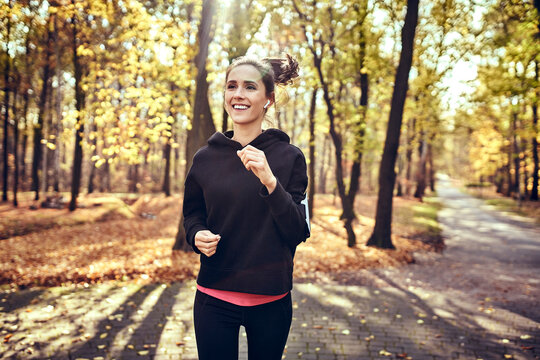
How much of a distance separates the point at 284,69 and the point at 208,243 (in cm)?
109

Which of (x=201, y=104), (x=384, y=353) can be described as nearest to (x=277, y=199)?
(x=384, y=353)

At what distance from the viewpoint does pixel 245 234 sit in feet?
6.58

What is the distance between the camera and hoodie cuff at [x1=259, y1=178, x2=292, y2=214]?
1793 millimetres

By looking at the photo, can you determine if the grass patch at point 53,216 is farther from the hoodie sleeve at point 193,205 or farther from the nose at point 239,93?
the nose at point 239,93

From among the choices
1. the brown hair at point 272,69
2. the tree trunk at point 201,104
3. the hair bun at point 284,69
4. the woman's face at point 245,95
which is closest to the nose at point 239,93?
the woman's face at point 245,95

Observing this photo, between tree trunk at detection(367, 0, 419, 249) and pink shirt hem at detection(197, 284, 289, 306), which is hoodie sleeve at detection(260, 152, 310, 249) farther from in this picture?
tree trunk at detection(367, 0, 419, 249)

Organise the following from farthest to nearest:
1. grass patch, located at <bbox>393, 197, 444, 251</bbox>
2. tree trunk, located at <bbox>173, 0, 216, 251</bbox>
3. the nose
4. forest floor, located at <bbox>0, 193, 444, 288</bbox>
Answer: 1. grass patch, located at <bbox>393, 197, 444, 251</bbox>
2. tree trunk, located at <bbox>173, 0, 216, 251</bbox>
3. forest floor, located at <bbox>0, 193, 444, 288</bbox>
4. the nose

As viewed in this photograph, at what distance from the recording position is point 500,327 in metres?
6.10

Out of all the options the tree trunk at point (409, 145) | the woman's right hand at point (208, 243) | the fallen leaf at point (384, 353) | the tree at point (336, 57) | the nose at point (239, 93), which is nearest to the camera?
the woman's right hand at point (208, 243)

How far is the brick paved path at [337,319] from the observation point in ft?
16.5

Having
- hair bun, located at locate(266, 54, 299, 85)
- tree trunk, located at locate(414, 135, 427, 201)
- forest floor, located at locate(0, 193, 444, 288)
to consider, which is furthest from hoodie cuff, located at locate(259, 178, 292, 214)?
tree trunk, located at locate(414, 135, 427, 201)

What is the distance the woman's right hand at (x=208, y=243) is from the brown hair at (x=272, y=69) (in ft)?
2.80

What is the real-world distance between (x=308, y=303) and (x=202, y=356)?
5318mm

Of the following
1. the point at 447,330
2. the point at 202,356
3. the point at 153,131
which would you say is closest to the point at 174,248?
the point at 153,131
